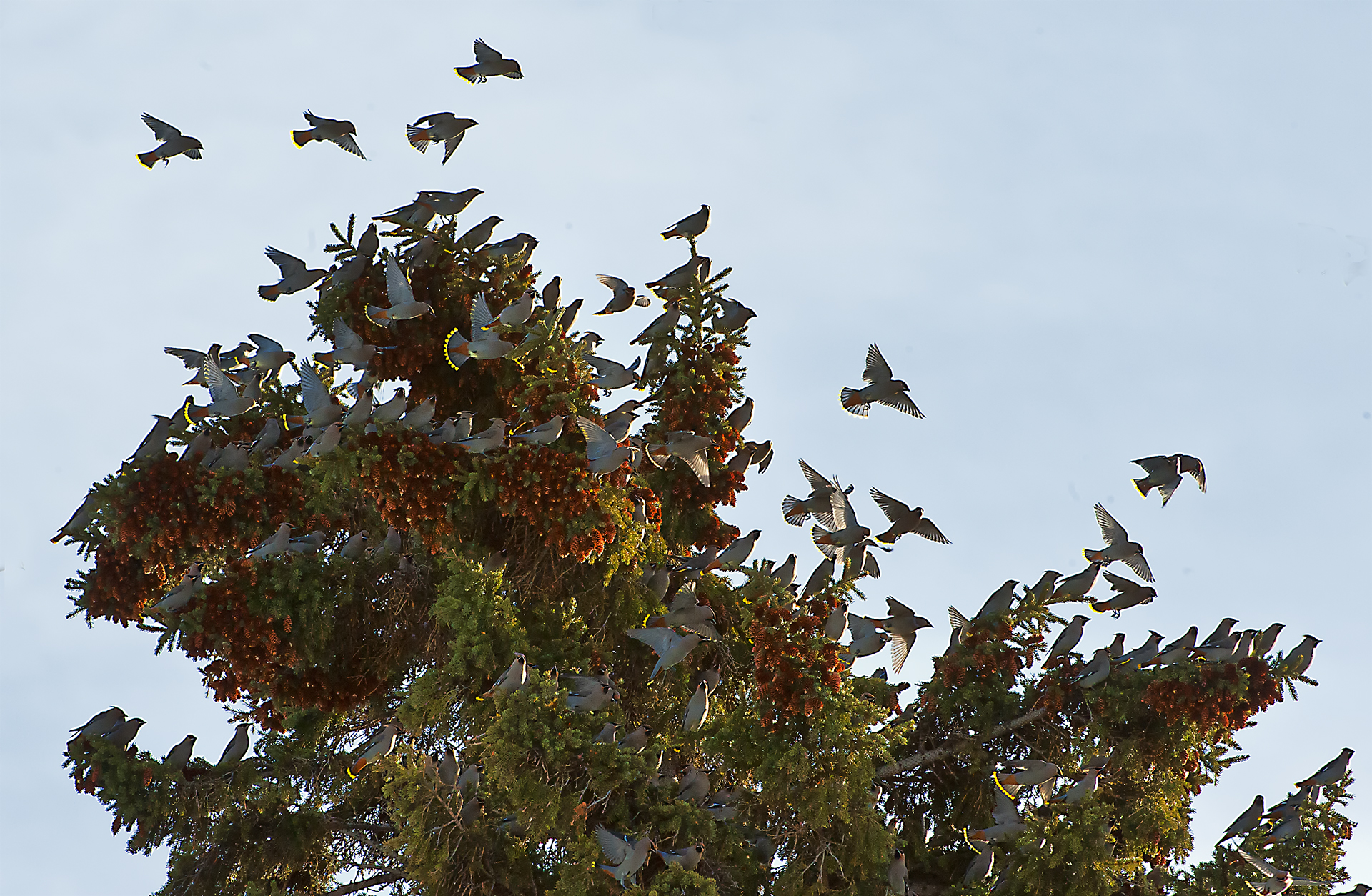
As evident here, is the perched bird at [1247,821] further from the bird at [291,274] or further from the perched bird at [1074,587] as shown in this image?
the bird at [291,274]

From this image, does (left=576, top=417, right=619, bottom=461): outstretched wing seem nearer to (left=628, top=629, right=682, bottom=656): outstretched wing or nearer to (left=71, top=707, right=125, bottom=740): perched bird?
(left=628, top=629, right=682, bottom=656): outstretched wing

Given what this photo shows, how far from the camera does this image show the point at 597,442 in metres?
7.48

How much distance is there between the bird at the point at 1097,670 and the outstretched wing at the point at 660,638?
2.81 meters

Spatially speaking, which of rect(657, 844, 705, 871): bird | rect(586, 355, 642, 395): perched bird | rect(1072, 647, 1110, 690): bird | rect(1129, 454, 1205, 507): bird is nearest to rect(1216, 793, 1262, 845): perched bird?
rect(1072, 647, 1110, 690): bird

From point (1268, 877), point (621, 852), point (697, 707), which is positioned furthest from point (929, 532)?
point (621, 852)

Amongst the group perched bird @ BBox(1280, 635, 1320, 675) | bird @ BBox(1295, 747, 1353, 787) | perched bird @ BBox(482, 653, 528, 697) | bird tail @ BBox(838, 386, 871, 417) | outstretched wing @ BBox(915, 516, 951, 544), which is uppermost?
bird tail @ BBox(838, 386, 871, 417)

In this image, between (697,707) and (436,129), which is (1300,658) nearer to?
(697,707)

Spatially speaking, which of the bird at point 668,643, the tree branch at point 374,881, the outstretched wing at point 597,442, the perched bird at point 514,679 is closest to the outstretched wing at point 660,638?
the bird at point 668,643

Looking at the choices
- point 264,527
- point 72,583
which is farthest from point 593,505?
point 72,583

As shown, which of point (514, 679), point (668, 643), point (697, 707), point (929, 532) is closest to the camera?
point (514, 679)

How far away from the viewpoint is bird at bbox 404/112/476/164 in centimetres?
986

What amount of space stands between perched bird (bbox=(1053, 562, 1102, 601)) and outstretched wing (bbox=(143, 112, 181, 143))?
7692 mm

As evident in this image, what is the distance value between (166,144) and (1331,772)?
993 centimetres

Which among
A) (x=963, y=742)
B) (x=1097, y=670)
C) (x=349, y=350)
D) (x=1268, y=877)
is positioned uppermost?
(x=349, y=350)
